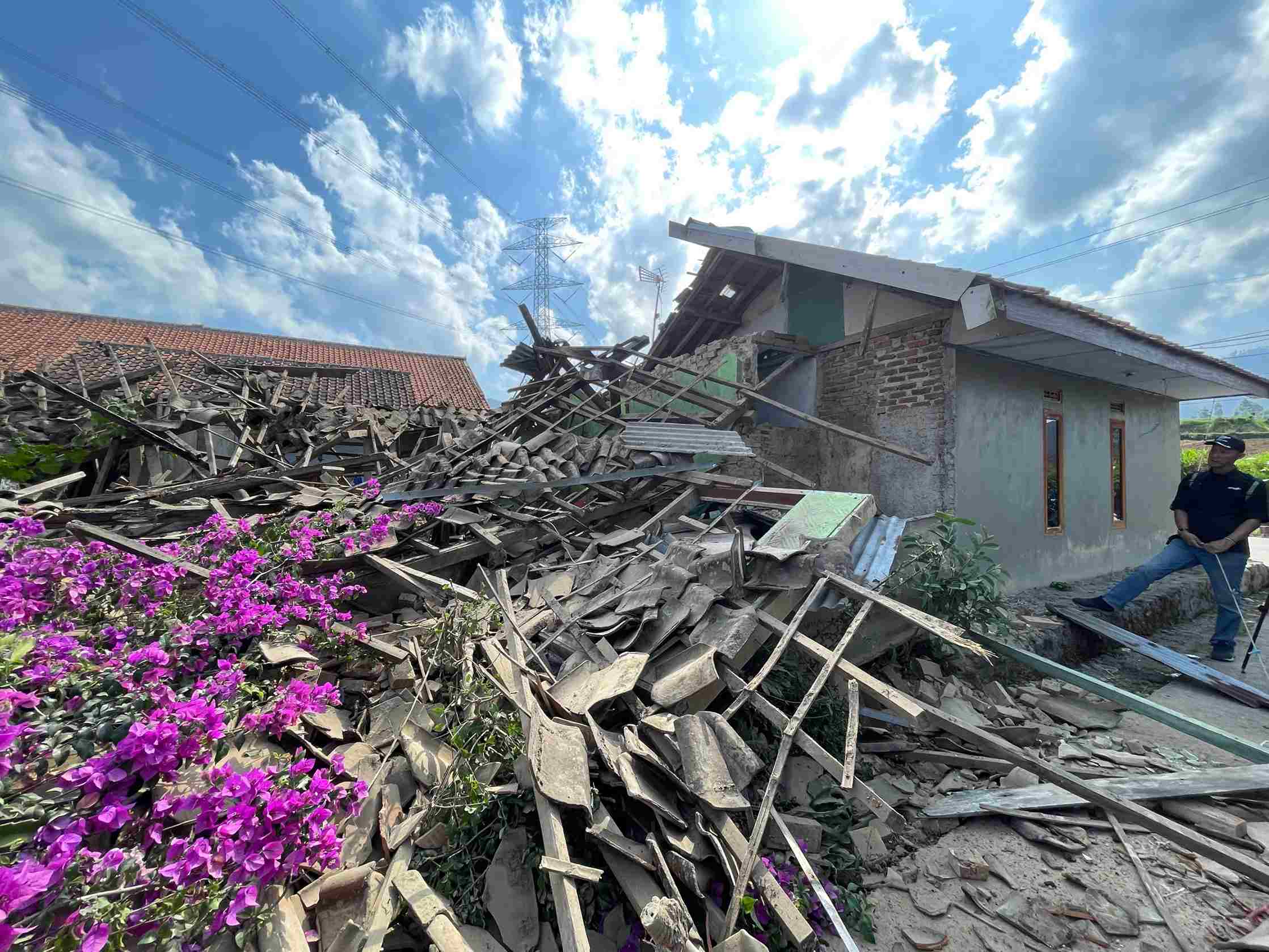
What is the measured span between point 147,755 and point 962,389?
7515 mm

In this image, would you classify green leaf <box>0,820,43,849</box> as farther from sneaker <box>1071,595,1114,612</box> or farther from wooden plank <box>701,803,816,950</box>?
sneaker <box>1071,595,1114,612</box>

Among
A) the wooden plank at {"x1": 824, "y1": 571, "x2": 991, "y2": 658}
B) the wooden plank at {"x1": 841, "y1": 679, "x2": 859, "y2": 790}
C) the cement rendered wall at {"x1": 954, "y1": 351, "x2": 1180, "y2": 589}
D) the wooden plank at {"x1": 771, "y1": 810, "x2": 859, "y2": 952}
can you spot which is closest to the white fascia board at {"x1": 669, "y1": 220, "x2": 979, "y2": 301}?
the cement rendered wall at {"x1": 954, "y1": 351, "x2": 1180, "y2": 589}

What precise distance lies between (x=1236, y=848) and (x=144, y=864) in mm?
4927

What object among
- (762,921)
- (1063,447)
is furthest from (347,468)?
(1063,447)

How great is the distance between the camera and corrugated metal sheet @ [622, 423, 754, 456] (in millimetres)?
6168

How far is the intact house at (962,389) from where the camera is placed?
566cm

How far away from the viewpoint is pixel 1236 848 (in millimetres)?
2508

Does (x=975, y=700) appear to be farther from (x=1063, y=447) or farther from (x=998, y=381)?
(x=1063, y=447)

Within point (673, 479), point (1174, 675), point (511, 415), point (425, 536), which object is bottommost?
point (1174, 675)

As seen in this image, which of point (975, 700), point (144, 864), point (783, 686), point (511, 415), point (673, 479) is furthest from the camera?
point (511, 415)

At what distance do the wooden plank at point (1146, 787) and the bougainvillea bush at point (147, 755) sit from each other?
297 cm

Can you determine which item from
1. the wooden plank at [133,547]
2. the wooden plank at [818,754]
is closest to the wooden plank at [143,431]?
the wooden plank at [133,547]

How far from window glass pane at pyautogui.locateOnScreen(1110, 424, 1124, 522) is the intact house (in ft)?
0.10

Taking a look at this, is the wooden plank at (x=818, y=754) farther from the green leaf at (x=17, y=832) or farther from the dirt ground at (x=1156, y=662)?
the dirt ground at (x=1156, y=662)
